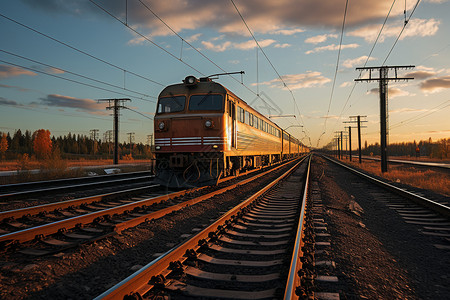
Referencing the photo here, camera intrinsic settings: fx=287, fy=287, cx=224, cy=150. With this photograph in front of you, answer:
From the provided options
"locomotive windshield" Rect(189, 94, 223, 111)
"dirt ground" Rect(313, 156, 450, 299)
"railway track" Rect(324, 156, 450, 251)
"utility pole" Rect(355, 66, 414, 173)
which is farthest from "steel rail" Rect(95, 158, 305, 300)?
"utility pole" Rect(355, 66, 414, 173)

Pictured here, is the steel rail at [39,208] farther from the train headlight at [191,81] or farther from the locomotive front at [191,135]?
the train headlight at [191,81]

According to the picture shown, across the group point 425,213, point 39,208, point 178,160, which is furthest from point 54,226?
point 425,213

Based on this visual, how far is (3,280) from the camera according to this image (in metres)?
3.34

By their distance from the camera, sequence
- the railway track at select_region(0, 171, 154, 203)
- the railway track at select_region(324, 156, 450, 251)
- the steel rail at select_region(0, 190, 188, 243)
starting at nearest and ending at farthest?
the steel rail at select_region(0, 190, 188, 243)
the railway track at select_region(324, 156, 450, 251)
the railway track at select_region(0, 171, 154, 203)

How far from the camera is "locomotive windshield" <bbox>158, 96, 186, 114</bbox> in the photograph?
10.7m

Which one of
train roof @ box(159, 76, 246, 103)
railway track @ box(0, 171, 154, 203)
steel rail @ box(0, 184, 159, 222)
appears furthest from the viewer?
train roof @ box(159, 76, 246, 103)

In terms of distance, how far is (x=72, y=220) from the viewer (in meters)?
5.45

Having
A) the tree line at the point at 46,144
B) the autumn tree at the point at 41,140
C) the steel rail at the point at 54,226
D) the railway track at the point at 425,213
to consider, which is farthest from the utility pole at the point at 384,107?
the autumn tree at the point at 41,140

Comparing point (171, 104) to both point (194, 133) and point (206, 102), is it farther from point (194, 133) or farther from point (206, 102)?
point (194, 133)

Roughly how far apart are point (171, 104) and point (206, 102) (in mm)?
1431

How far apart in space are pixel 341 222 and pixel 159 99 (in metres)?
7.86

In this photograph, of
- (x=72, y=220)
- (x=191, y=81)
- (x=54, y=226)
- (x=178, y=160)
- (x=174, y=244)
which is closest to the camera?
(x=174, y=244)

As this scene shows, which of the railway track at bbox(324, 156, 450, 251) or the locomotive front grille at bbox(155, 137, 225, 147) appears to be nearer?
the railway track at bbox(324, 156, 450, 251)

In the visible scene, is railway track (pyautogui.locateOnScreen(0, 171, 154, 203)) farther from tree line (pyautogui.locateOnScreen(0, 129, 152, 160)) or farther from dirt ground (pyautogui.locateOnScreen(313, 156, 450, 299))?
tree line (pyautogui.locateOnScreen(0, 129, 152, 160))
